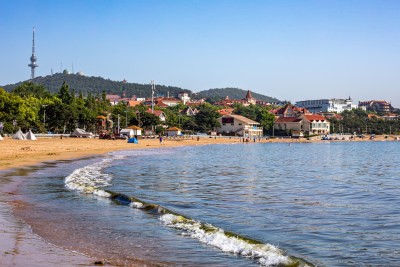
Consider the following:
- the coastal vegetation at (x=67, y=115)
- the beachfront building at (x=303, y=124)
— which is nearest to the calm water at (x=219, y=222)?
the coastal vegetation at (x=67, y=115)

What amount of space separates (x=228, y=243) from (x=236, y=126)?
134088 mm

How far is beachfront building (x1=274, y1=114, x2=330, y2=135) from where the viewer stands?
533 ft

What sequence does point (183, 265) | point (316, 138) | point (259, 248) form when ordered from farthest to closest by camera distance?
point (316, 138), point (259, 248), point (183, 265)

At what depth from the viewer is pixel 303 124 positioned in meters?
166

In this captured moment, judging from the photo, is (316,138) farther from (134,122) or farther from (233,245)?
(233,245)

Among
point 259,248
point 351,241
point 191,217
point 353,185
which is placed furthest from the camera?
point 353,185

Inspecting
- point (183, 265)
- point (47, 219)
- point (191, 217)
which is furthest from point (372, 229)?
point (47, 219)

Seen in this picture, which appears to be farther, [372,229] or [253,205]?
[253,205]

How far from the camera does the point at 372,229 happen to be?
11.8 meters

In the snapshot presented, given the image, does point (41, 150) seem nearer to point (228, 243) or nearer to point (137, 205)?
point (137, 205)

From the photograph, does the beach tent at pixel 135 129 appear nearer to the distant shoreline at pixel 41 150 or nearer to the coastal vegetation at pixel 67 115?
the coastal vegetation at pixel 67 115

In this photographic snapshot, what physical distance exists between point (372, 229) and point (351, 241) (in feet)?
A: 5.95

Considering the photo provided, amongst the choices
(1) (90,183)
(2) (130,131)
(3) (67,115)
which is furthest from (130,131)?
(1) (90,183)

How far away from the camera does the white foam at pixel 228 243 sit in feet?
28.7
